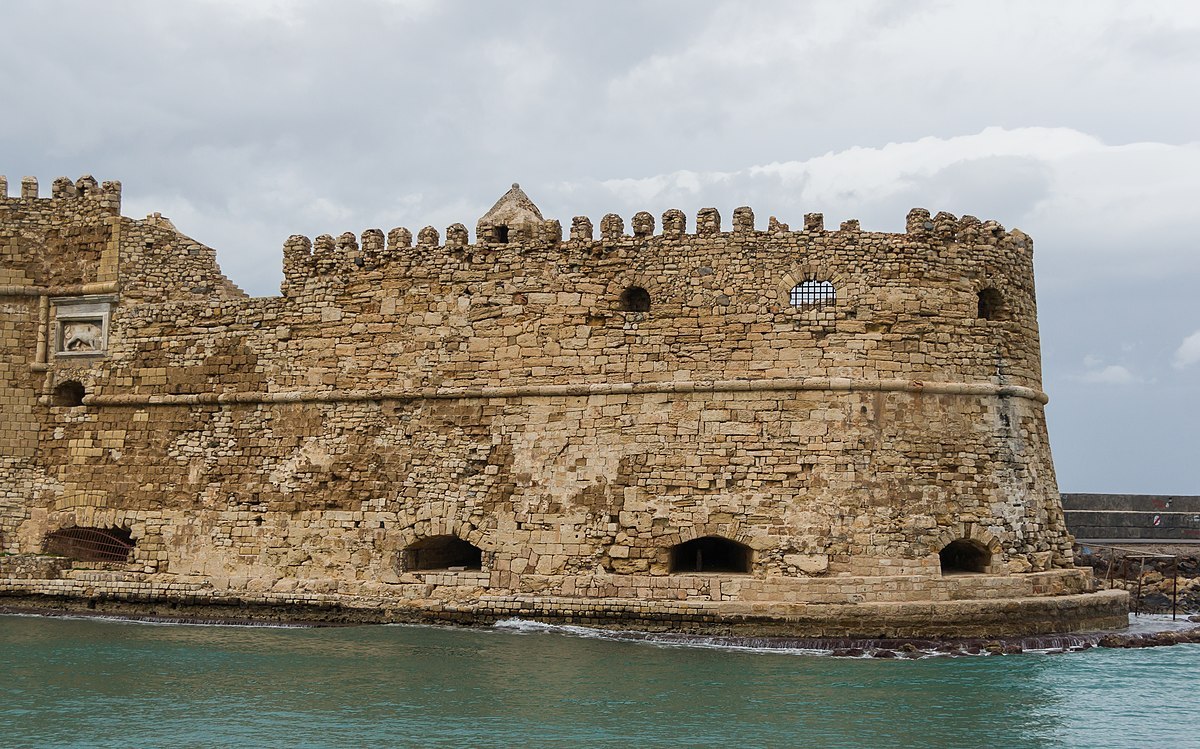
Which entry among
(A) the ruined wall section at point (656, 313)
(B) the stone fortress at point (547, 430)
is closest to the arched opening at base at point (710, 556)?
(B) the stone fortress at point (547, 430)

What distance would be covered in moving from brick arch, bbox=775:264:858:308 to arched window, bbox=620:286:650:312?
181 centimetres

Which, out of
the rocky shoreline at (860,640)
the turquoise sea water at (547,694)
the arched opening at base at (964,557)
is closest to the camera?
the turquoise sea water at (547,694)

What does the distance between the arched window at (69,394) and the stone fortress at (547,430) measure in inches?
1.4

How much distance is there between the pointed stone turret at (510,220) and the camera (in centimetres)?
1781

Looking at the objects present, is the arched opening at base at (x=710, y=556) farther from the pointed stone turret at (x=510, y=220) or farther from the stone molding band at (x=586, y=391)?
the pointed stone turret at (x=510, y=220)

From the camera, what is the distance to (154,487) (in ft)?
61.5

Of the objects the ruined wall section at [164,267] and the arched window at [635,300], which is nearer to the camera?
the arched window at [635,300]

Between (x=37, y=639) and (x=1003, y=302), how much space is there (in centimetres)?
1349

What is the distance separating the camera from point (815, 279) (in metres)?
16.4

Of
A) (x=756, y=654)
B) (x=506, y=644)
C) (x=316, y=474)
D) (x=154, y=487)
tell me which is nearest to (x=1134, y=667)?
(x=756, y=654)

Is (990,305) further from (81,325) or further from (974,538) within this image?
(81,325)

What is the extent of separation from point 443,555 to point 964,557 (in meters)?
7.27

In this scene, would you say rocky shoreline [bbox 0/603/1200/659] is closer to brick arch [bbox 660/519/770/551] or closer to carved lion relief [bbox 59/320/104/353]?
brick arch [bbox 660/519/770/551]

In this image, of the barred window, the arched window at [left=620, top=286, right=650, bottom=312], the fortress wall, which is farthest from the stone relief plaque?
the barred window
